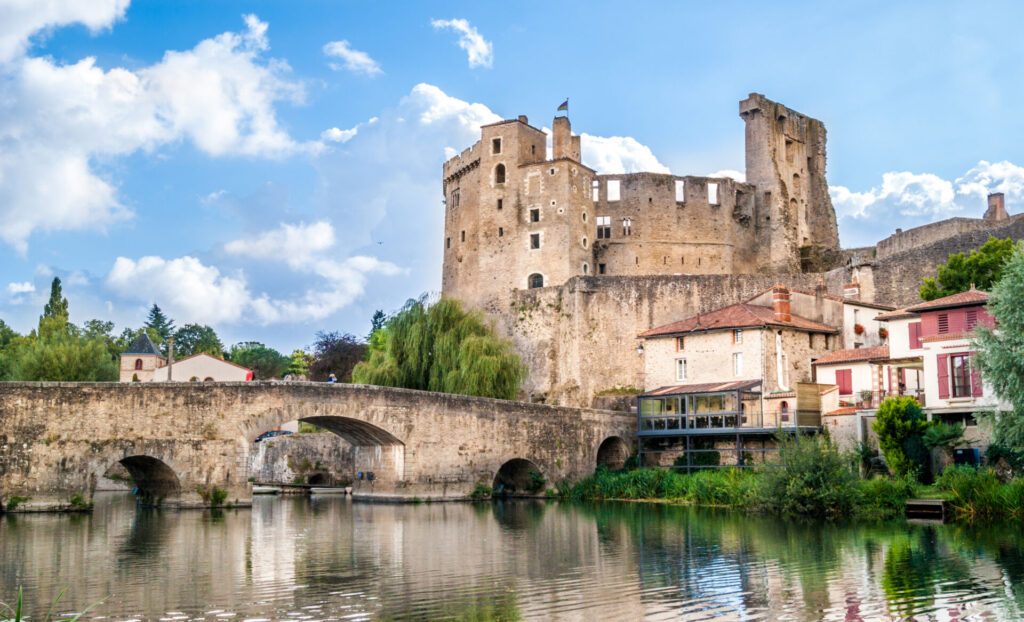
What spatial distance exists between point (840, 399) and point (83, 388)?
25357 mm

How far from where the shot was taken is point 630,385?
51.3 metres

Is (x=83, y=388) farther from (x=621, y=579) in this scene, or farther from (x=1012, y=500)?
(x=1012, y=500)

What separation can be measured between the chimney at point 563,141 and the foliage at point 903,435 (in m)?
31.2

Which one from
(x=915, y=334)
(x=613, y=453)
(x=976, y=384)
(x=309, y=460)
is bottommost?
(x=309, y=460)

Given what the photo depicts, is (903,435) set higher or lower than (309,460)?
higher

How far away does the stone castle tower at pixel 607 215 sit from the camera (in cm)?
5925

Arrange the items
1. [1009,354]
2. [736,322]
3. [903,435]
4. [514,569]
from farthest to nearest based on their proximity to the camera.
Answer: [736,322] → [903,435] → [1009,354] → [514,569]

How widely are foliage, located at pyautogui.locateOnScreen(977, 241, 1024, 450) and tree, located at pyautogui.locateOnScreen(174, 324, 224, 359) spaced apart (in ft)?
299

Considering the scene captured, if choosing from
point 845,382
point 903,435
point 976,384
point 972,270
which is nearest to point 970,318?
point 976,384

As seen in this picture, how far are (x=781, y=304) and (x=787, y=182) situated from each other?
22570 mm

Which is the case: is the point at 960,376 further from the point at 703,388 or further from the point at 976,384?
the point at 703,388

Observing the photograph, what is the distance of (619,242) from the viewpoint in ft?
202

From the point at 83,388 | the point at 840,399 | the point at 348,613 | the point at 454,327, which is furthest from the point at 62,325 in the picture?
the point at 348,613

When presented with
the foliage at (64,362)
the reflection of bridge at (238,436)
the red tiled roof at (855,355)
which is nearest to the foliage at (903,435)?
the red tiled roof at (855,355)
